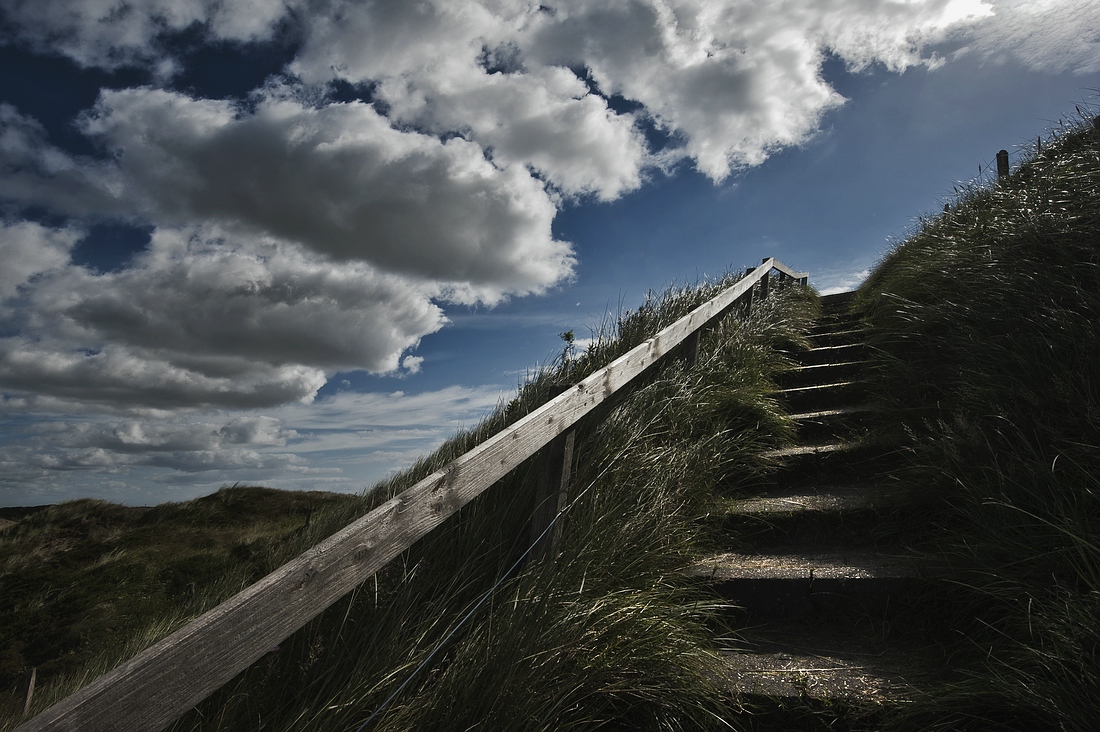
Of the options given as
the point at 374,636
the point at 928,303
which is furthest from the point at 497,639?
the point at 928,303

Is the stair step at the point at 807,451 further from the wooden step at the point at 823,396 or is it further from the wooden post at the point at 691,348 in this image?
the wooden post at the point at 691,348

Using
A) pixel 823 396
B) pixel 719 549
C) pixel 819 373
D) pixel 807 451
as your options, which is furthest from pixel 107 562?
pixel 819 373

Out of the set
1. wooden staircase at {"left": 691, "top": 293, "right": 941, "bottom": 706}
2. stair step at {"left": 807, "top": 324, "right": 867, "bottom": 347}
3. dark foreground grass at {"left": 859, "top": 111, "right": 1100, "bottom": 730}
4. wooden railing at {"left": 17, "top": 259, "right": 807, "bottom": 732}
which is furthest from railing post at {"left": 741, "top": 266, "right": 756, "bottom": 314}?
wooden railing at {"left": 17, "top": 259, "right": 807, "bottom": 732}

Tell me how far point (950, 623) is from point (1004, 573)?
29 cm

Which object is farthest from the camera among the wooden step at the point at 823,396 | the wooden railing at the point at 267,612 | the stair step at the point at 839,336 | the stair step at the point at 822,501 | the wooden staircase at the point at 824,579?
the stair step at the point at 839,336

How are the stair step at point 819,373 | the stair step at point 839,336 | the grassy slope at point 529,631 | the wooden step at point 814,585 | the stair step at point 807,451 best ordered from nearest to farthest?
the grassy slope at point 529,631, the wooden step at point 814,585, the stair step at point 807,451, the stair step at point 819,373, the stair step at point 839,336

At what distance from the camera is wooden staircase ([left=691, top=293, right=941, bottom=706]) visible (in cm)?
221

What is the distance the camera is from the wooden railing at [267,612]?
1.00m

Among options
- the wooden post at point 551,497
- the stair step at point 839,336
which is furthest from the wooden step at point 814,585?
the stair step at point 839,336

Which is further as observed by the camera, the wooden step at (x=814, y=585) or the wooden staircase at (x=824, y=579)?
the wooden step at (x=814, y=585)

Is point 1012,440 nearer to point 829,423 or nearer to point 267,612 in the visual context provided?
point 829,423

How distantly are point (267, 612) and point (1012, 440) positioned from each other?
131 inches

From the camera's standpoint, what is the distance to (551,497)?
8.14 ft

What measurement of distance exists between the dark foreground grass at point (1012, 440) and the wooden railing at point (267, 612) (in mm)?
1618
